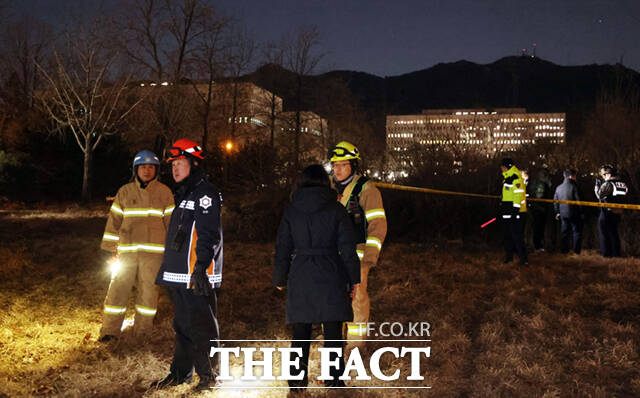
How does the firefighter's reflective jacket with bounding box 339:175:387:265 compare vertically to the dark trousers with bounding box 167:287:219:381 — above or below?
above

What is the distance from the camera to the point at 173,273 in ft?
13.9

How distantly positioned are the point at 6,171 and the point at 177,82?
9794 millimetres

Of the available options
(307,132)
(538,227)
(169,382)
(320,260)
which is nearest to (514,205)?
(538,227)

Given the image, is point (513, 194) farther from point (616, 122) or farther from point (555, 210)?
point (616, 122)

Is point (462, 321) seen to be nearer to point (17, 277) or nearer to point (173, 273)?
point (173, 273)

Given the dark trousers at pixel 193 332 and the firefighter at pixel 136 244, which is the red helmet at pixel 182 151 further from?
the firefighter at pixel 136 244

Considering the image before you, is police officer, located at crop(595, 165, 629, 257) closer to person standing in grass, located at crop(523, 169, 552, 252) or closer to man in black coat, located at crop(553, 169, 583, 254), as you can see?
man in black coat, located at crop(553, 169, 583, 254)

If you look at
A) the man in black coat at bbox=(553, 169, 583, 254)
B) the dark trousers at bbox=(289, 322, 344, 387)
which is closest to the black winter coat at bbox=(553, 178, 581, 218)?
the man in black coat at bbox=(553, 169, 583, 254)

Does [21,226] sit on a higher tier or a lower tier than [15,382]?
higher

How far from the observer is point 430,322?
245 inches

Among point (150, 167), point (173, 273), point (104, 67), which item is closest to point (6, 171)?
point (104, 67)

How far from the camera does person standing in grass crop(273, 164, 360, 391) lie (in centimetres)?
385

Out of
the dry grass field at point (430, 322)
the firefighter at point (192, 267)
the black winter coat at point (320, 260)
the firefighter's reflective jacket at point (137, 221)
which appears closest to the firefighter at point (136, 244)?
the firefighter's reflective jacket at point (137, 221)

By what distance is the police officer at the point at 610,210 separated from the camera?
10.1 meters
